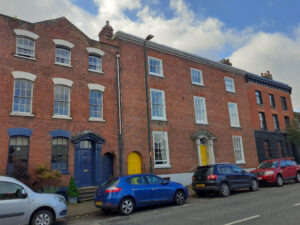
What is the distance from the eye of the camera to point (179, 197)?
1083 cm

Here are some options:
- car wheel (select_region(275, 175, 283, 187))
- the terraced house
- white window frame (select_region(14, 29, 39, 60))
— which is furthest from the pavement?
car wheel (select_region(275, 175, 283, 187))

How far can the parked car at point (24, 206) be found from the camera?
22.9 ft

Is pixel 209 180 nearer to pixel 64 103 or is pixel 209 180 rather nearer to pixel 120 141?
pixel 120 141

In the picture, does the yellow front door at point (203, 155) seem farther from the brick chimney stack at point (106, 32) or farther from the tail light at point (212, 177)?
the brick chimney stack at point (106, 32)

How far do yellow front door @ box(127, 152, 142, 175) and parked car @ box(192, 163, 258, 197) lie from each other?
454 cm

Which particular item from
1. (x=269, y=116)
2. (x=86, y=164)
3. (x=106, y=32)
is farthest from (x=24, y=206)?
(x=269, y=116)

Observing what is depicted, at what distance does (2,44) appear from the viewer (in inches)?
507

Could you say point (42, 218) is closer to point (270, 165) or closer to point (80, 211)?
point (80, 211)

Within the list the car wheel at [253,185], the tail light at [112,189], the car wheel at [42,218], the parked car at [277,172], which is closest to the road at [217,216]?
the tail light at [112,189]

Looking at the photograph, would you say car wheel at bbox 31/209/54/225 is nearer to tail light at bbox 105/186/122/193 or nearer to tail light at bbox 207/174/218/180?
tail light at bbox 105/186/122/193

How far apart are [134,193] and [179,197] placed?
8.20 ft

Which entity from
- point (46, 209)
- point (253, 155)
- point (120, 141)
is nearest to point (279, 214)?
point (46, 209)

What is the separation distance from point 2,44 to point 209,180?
13.3 m

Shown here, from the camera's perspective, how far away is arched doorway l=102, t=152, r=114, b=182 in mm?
14914
